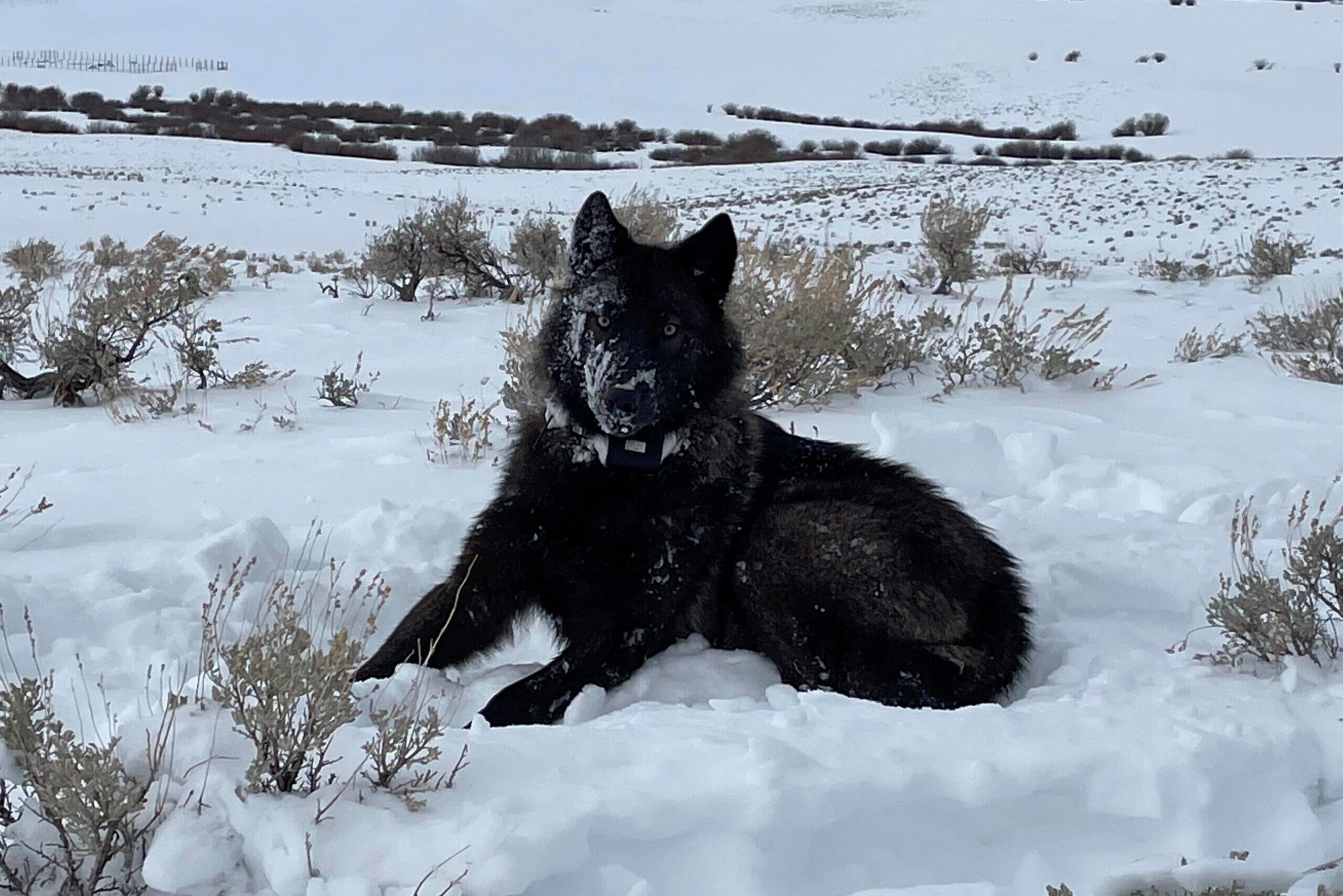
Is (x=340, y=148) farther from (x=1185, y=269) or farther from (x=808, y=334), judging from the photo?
(x=808, y=334)

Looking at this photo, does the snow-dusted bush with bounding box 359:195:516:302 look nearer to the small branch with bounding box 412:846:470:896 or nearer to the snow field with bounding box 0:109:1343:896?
the snow field with bounding box 0:109:1343:896

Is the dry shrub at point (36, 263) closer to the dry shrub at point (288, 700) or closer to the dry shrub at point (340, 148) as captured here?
the dry shrub at point (288, 700)

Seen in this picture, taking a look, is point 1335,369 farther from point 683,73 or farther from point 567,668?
point 683,73

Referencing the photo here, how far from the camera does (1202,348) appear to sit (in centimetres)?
846

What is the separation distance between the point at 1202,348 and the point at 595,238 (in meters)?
6.24

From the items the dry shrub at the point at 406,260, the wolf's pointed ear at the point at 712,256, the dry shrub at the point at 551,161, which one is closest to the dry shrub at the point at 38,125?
the dry shrub at the point at 551,161

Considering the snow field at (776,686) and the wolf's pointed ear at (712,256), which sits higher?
the wolf's pointed ear at (712,256)

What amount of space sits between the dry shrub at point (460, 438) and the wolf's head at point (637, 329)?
1857mm

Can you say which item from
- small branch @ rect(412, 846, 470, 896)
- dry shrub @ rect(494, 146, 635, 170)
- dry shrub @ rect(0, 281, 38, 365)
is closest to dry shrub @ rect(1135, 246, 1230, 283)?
dry shrub @ rect(0, 281, 38, 365)

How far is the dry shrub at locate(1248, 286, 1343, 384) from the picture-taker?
7.57m

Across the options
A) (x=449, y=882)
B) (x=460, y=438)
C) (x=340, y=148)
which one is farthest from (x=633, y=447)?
(x=340, y=148)

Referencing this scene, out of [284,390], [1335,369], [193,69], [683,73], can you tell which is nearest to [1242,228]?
[1335,369]

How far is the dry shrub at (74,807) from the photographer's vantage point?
2123 millimetres

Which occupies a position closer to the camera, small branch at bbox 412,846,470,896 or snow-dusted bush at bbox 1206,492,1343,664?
small branch at bbox 412,846,470,896
